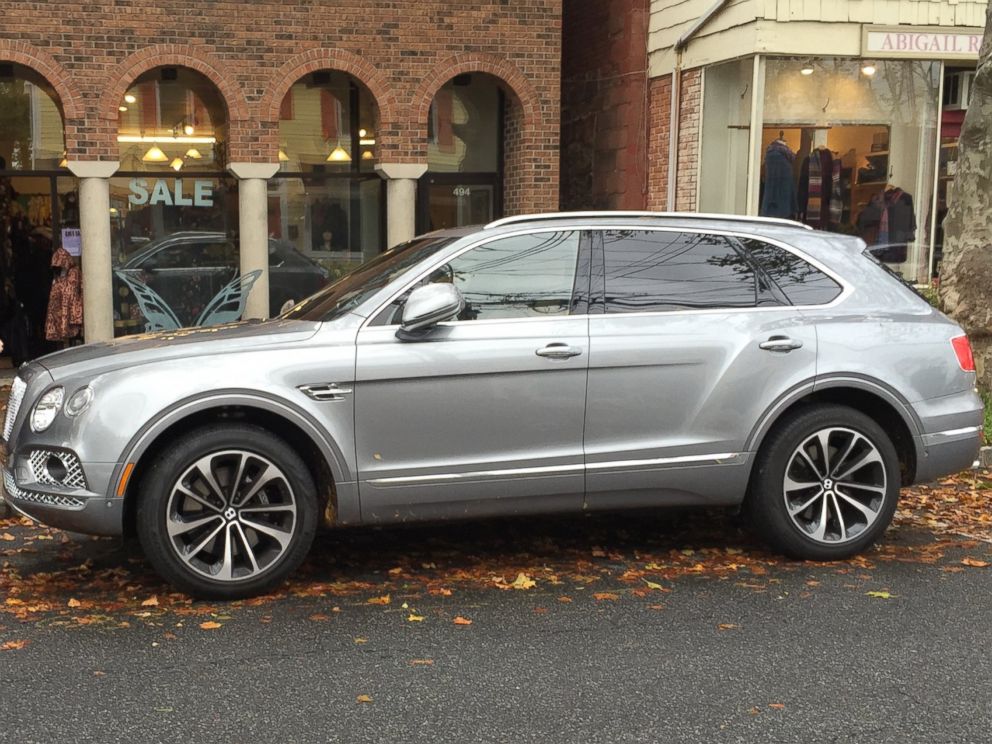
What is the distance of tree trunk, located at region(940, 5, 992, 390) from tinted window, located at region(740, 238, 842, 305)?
4154mm

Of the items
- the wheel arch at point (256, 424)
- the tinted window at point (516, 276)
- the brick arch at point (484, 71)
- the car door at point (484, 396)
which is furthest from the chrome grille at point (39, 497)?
the brick arch at point (484, 71)

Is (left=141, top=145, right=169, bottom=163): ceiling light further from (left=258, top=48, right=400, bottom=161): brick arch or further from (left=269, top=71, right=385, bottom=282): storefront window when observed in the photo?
(left=258, top=48, right=400, bottom=161): brick arch

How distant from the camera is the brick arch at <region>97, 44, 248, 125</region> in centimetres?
1339

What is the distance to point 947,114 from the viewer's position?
14.0m

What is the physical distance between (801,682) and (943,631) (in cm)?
100

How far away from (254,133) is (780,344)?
30.8ft

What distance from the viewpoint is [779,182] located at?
13.8m

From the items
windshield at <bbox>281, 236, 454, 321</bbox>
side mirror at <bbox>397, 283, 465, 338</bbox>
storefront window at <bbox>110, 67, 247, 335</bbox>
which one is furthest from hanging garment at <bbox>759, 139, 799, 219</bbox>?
side mirror at <bbox>397, 283, 465, 338</bbox>

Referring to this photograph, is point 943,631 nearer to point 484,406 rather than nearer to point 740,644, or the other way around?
point 740,644

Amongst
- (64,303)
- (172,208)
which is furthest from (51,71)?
(64,303)

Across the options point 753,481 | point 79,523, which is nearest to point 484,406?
point 753,481

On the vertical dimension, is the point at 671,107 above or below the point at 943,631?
above

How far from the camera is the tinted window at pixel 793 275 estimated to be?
6098 mm

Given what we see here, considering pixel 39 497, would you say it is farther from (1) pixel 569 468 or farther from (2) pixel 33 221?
(2) pixel 33 221
